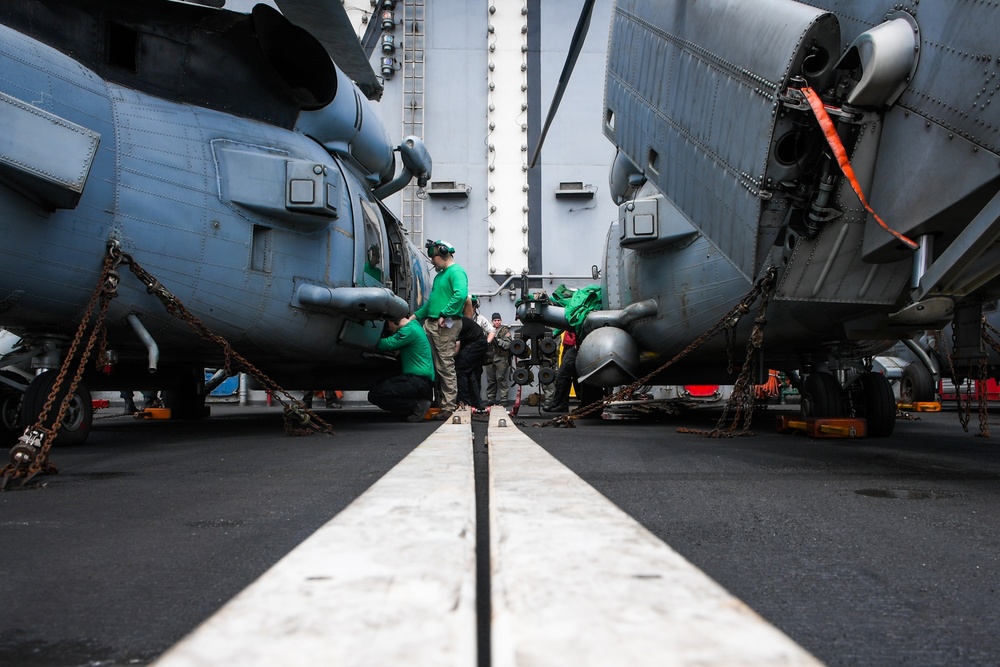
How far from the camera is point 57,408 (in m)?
4.24

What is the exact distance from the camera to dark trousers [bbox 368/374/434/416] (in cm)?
675

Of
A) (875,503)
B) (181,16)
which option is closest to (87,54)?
(181,16)

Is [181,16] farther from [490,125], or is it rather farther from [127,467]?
[490,125]

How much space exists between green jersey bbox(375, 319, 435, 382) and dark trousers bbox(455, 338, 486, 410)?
100 cm

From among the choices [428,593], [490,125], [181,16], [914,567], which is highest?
[490,125]

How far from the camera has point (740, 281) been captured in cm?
513

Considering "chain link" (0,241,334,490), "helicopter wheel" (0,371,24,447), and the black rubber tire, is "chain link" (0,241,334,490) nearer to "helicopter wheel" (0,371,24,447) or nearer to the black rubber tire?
"helicopter wheel" (0,371,24,447)

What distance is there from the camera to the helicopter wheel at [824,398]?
5117 mm

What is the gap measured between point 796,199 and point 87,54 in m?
4.09

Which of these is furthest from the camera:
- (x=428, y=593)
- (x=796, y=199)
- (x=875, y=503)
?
(x=796, y=199)

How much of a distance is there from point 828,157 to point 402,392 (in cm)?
446

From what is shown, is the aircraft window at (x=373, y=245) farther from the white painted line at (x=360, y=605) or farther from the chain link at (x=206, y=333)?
the white painted line at (x=360, y=605)

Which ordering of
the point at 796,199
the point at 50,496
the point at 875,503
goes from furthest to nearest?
the point at 796,199, the point at 50,496, the point at 875,503

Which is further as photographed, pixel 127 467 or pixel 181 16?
pixel 181 16
